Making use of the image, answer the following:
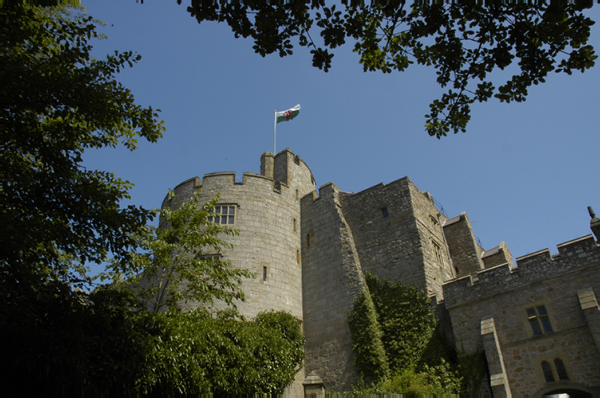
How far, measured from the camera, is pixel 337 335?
1970cm

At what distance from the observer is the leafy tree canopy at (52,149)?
7820mm

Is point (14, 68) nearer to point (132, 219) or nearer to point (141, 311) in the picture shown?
point (132, 219)

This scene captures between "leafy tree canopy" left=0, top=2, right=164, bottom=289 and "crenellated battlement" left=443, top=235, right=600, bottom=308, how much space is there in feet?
41.8

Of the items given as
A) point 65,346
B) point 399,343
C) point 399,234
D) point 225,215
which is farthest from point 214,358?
point 399,234

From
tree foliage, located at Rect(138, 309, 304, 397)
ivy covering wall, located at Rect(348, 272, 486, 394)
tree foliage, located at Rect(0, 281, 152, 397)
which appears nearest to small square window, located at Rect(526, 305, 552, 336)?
ivy covering wall, located at Rect(348, 272, 486, 394)

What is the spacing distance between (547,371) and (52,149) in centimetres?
1585

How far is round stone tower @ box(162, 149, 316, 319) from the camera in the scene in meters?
20.8

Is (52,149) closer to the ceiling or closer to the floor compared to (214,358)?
closer to the ceiling

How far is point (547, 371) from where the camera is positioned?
14.1m

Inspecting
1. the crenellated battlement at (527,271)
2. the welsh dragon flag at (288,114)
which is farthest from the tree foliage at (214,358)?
the welsh dragon flag at (288,114)

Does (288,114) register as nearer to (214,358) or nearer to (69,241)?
(214,358)

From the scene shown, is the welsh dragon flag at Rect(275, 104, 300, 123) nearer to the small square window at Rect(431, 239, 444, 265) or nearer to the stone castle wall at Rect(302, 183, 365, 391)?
the stone castle wall at Rect(302, 183, 365, 391)

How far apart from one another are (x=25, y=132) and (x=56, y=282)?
3122mm

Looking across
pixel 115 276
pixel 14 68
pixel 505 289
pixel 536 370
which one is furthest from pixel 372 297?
pixel 14 68
